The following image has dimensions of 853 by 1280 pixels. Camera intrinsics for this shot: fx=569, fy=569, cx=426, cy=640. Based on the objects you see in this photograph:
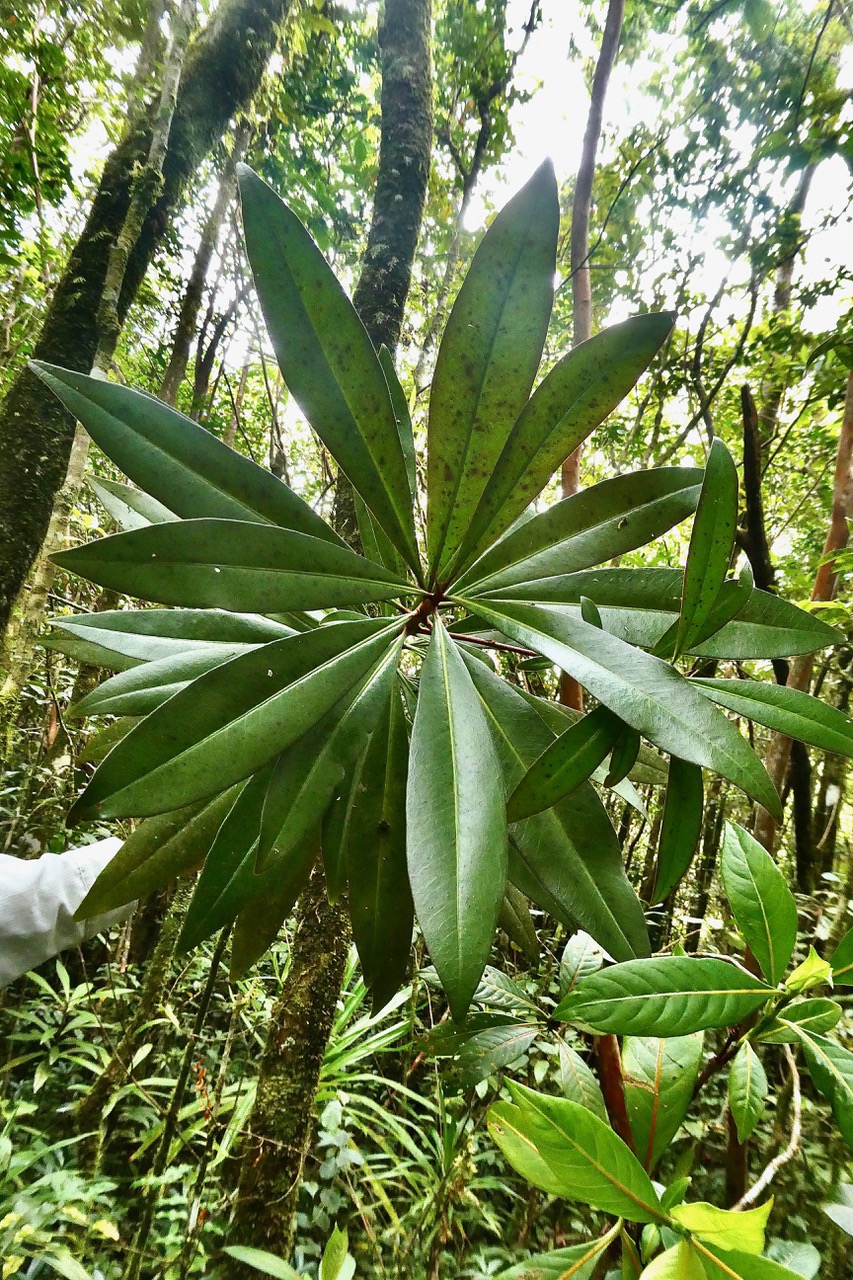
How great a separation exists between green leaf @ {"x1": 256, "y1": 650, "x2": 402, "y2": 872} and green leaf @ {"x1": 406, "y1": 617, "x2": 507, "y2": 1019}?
6 centimetres

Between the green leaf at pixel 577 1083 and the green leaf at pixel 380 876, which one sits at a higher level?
the green leaf at pixel 380 876

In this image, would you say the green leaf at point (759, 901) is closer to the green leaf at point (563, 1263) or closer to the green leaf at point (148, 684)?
the green leaf at point (563, 1263)

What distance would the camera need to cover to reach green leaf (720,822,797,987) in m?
0.47

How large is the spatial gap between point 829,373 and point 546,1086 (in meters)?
2.01

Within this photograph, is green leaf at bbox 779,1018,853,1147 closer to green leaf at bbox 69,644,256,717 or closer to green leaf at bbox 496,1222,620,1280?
green leaf at bbox 496,1222,620,1280

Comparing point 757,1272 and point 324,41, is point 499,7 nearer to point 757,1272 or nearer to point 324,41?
point 324,41

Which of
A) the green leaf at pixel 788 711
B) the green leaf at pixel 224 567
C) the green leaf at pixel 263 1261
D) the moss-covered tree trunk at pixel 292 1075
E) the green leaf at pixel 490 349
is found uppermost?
the green leaf at pixel 490 349

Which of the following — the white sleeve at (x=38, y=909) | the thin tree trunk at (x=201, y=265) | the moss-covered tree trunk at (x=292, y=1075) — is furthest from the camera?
the thin tree trunk at (x=201, y=265)

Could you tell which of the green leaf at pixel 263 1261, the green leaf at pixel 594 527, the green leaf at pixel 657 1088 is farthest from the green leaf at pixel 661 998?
the green leaf at pixel 263 1261

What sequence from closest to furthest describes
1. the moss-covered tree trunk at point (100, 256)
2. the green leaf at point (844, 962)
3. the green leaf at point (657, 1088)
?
the green leaf at point (844, 962)
the green leaf at point (657, 1088)
the moss-covered tree trunk at point (100, 256)

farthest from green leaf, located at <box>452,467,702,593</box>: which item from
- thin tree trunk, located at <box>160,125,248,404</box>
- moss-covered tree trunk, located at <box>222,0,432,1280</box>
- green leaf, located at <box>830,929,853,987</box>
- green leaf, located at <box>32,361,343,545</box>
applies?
thin tree trunk, located at <box>160,125,248,404</box>

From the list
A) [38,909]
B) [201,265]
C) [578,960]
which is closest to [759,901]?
[578,960]

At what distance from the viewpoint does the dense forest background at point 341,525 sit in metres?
1.06

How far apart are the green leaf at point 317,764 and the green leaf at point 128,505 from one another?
349 millimetres
